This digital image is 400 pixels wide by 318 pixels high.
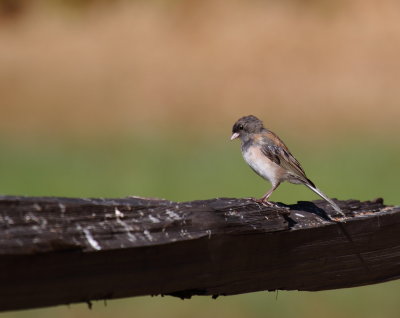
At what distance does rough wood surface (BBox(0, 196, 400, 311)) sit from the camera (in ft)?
8.11

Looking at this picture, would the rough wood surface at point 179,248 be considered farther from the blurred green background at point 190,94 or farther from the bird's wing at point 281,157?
the blurred green background at point 190,94

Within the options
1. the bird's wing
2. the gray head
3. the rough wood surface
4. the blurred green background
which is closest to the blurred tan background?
the blurred green background

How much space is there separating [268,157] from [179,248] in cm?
305

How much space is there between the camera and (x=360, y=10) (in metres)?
34.3

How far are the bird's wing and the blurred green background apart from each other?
8368mm

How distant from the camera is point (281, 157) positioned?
227 inches

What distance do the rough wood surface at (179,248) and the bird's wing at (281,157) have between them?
2016mm

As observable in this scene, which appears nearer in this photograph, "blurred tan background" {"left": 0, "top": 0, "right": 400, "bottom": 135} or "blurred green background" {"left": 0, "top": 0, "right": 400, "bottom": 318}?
"blurred green background" {"left": 0, "top": 0, "right": 400, "bottom": 318}

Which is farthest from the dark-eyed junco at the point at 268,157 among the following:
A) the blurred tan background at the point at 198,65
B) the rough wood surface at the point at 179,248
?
the blurred tan background at the point at 198,65

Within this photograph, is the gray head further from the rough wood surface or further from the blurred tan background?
the blurred tan background

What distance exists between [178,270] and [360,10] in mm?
32313

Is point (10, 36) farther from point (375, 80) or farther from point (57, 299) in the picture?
point (57, 299)

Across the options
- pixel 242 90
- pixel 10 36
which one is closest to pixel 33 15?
pixel 10 36

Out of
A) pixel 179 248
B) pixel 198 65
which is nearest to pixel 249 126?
pixel 179 248
